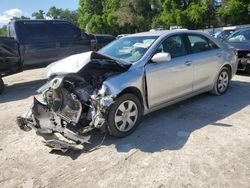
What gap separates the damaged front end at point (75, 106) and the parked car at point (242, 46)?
212 inches

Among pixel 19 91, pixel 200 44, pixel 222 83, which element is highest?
pixel 200 44

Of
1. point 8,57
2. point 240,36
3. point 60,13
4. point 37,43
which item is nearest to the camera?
point 8,57

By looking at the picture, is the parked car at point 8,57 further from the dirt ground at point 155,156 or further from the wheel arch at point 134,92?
the wheel arch at point 134,92

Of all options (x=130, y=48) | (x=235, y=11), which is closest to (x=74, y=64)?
(x=130, y=48)

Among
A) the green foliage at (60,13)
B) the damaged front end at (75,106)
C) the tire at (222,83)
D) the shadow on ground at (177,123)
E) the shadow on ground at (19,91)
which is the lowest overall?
the green foliage at (60,13)

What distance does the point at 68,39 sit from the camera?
38.5 feet

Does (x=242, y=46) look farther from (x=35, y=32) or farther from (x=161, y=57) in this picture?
(x=35, y=32)

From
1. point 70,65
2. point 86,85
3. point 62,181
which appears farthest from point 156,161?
point 70,65

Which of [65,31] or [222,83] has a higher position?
[65,31]

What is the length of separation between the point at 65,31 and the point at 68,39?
0.32 m

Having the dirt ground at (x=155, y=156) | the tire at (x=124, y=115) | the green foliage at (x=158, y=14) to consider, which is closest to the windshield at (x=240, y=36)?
the dirt ground at (x=155, y=156)

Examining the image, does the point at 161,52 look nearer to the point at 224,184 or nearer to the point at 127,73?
the point at 127,73

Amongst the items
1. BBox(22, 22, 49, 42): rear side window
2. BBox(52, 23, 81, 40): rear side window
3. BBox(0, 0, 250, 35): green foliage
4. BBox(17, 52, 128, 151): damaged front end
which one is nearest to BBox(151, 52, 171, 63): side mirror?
BBox(17, 52, 128, 151): damaged front end

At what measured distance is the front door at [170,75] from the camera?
17.5 feet
